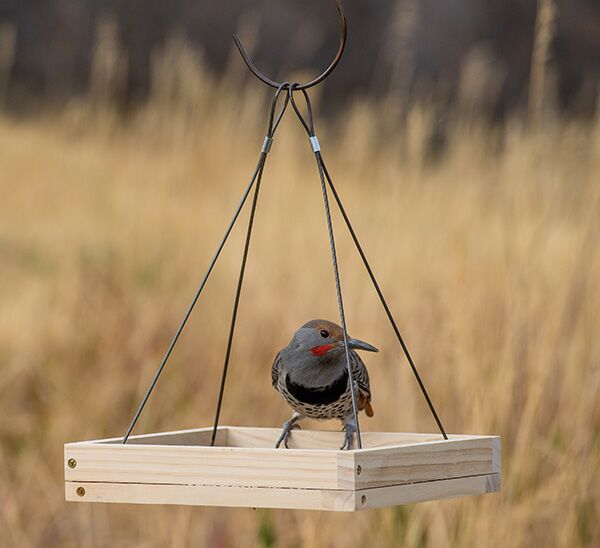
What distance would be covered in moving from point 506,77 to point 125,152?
4.06 m

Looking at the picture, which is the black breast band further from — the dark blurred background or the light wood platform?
the dark blurred background

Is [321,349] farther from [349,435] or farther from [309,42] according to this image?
[309,42]

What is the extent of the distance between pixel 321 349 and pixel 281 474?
0.24m

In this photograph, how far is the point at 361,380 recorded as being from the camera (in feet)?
6.00

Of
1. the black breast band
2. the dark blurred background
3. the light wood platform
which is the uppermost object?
the dark blurred background

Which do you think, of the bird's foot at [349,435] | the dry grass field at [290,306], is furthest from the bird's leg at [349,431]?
the dry grass field at [290,306]

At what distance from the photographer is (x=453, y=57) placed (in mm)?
10250

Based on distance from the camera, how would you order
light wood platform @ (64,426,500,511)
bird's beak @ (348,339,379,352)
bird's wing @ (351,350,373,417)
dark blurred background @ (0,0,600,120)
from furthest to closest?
dark blurred background @ (0,0,600,120) < bird's wing @ (351,350,373,417) < bird's beak @ (348,339,379,352) < light wood platform @ (64,426,500,511)

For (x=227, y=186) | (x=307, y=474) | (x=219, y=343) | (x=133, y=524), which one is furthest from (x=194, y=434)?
(x=227, y=186)

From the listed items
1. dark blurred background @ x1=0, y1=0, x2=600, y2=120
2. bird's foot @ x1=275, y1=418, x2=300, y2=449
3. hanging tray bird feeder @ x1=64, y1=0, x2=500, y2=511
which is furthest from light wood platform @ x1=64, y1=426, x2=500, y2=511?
dark blurred background @ x1=0, y1=0, x2=600, y2=120

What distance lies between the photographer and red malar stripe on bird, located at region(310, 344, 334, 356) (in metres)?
1.68

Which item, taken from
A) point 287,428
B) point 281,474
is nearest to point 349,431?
point 287,428

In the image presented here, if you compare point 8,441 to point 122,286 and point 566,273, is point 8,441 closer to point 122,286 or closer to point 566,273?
point 122,286

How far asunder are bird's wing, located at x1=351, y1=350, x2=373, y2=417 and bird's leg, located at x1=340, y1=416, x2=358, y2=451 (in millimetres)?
52
